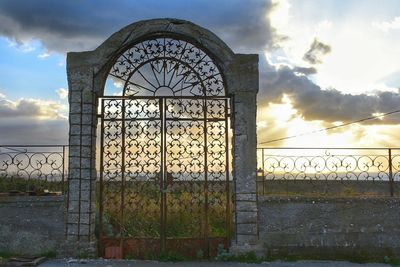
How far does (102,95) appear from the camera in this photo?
8.37m

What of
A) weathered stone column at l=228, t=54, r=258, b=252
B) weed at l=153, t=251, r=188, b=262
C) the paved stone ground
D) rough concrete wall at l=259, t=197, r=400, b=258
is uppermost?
weathered stone column at l=228, t=54, r=258, b=252

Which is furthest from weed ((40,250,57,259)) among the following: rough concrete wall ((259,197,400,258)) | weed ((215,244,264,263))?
rough concrete wall ((259,197,400,258))

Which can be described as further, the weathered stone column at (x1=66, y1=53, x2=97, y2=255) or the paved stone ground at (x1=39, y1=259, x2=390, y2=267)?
the weathered stone column at (x1=66, y1=53, x2=97, y2=255)

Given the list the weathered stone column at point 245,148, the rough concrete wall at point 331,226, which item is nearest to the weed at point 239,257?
the weathered stone column at point 245,148

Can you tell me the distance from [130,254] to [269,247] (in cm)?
252

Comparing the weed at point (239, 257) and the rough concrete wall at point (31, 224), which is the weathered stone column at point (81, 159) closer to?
the rough concrete wall at point (31, 224)

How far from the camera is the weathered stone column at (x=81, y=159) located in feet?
26.3

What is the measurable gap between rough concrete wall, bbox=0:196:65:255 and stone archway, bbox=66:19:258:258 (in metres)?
0.27

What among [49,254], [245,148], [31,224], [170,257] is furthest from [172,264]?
[31,224]

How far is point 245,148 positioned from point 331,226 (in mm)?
2124

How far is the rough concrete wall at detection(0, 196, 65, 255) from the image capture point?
321 inches

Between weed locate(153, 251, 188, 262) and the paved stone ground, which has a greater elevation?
weed locate(153, 251, 188, 262)

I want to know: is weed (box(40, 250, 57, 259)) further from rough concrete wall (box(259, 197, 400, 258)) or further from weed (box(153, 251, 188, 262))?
rough concrete wall (box(259, 197, 400, 258))

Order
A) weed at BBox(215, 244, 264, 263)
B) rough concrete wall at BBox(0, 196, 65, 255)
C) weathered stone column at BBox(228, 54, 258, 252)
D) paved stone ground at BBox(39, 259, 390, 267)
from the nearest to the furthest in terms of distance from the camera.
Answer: paved stone ground at BBox(39, 259, 390, 267)
weed at BBox(215, 244, 264, 263)
weathered stone column at BBox(228, 54, 258, 252)
rough concrete wall at BBox(0, 196, 65, 255)
